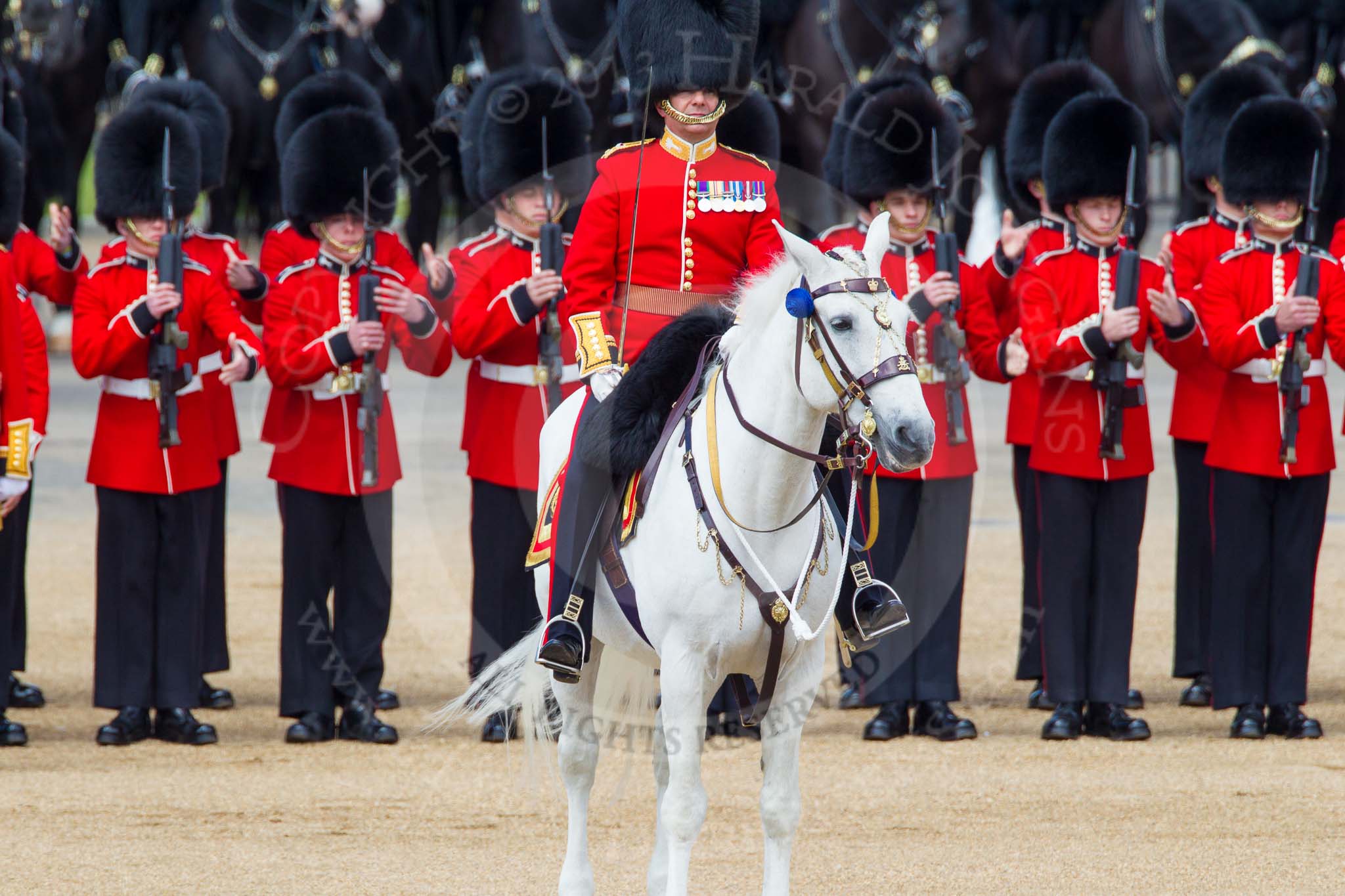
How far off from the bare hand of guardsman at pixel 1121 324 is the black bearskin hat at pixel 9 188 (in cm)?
305

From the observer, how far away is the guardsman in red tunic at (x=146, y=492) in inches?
219

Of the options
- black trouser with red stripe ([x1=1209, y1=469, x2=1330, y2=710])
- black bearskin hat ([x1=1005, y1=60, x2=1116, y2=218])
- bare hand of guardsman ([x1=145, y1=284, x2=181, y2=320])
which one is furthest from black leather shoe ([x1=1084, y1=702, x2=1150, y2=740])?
bare hand of guardsman ([x1=145, y1=284, x2=181, y2=320])

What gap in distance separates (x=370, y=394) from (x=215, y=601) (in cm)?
96

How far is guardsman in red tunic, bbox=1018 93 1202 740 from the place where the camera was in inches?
221

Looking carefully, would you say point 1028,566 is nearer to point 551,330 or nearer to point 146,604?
point 551,330

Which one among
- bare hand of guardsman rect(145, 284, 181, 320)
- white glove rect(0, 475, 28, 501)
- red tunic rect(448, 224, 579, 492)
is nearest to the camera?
white glove rect(0, 475, 28, 501)

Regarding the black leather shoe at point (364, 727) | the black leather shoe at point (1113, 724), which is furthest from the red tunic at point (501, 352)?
the black leather shoe at point (1113, 724)

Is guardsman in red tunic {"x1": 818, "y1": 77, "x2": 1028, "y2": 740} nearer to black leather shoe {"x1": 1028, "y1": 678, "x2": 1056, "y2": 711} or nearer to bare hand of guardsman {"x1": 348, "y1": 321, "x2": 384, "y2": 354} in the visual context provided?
black leather shoe {"x1": 1028, "y1": 678, "x2": 1056, "y2": 711}

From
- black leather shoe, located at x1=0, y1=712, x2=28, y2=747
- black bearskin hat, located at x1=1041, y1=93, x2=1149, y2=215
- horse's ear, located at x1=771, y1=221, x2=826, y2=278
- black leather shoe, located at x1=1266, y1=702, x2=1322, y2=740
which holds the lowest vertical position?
black leather shoe, located at x1=0, y1=712, x2=28, y2=747

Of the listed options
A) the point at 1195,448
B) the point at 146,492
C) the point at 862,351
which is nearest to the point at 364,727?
the point at 146,492

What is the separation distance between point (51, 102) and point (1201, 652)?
333 inches

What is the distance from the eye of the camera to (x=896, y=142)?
5.91m

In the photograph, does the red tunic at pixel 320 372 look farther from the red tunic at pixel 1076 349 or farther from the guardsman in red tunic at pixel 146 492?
the red tunic at pixel 1076 349

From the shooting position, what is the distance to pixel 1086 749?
217 inches
